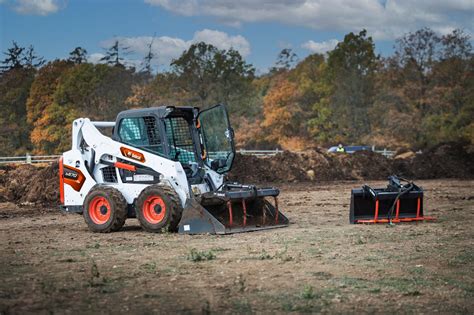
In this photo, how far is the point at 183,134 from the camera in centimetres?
1691

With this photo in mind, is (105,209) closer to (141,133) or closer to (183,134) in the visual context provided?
(141,133)

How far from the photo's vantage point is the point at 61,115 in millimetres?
58844

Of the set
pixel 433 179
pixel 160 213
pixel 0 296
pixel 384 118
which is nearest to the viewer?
pixel 0 296

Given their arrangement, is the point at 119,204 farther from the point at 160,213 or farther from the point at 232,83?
the point at 232,83

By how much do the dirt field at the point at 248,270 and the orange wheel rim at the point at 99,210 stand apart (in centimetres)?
38

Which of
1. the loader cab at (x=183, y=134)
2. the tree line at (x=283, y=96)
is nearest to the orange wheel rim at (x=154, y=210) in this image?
the loader cab at (x=183, y=134)

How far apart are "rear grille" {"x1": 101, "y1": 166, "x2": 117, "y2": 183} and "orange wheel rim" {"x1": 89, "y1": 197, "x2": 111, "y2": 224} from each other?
60 cm

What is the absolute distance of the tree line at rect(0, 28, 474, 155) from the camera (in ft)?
177

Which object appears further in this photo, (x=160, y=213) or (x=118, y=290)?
(x=160, y=213)

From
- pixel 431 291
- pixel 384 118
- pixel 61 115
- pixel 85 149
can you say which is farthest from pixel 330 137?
pixel 431 291

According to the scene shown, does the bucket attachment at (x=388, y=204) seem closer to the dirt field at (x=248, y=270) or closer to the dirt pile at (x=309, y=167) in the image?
the dirt field at (x=248, y=270)

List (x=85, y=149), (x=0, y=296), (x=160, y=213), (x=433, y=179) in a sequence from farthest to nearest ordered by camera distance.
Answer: (x=433, y=179)
(x=85, y=149)
(x=160, y=213)
(x=0, y=296)

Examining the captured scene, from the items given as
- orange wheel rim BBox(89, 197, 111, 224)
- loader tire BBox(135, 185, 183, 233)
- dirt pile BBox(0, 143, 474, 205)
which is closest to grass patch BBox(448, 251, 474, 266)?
loader tire BBox(135, 185, 183, 233)

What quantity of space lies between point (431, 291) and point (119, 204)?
7.89 metres
